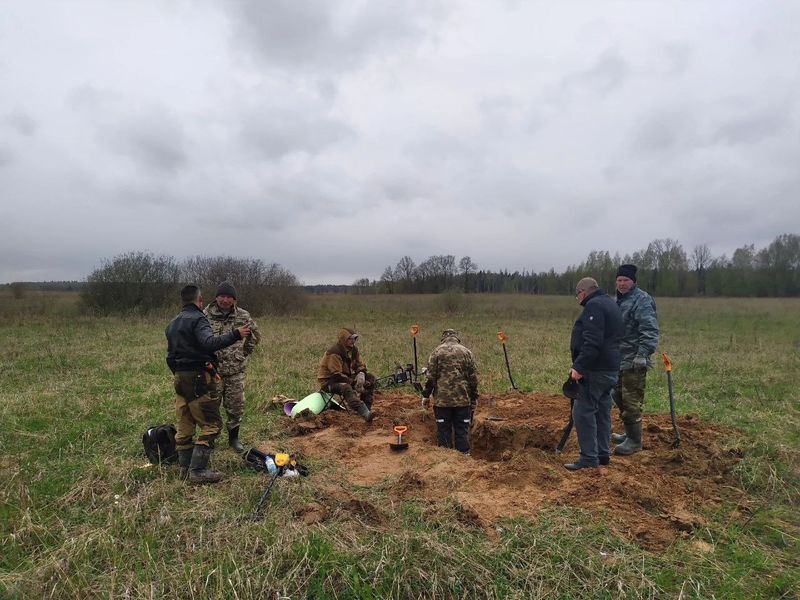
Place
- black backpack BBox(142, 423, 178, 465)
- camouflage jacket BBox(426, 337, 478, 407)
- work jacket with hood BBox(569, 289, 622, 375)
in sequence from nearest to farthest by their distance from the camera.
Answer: work jacket with hood BBox(569, 289, 622, 375)
black backpack BBox(142, 423, 178, 465)
camouflage jacket BBox(426, 337, 478, 407)

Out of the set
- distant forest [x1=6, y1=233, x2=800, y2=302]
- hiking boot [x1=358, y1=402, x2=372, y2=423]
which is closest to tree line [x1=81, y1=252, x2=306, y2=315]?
distant forest [x1=6, y1=233, x2=800, y2=302]

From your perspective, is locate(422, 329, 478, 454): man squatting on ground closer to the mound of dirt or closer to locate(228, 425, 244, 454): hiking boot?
the mound of dirt

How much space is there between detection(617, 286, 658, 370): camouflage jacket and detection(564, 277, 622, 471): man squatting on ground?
48 centimetres

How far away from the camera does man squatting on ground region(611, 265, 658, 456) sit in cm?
558

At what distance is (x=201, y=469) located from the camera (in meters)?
5.02

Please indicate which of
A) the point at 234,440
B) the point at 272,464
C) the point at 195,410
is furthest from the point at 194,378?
the point at 234,440

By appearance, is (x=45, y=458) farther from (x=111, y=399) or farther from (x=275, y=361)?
(x=275, y=361)

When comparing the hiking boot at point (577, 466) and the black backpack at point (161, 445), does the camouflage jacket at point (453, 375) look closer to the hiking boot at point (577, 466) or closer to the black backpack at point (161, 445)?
the hiking boot at point (577, 466)

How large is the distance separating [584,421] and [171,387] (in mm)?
7787

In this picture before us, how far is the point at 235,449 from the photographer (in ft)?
19.6

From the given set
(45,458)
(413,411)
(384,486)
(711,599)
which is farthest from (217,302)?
(711,599)

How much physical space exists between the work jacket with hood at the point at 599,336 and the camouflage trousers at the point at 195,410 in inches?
151

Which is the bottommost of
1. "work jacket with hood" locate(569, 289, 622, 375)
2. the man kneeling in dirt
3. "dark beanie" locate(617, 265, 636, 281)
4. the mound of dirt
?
the mound of dirt

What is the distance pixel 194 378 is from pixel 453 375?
3048mm
